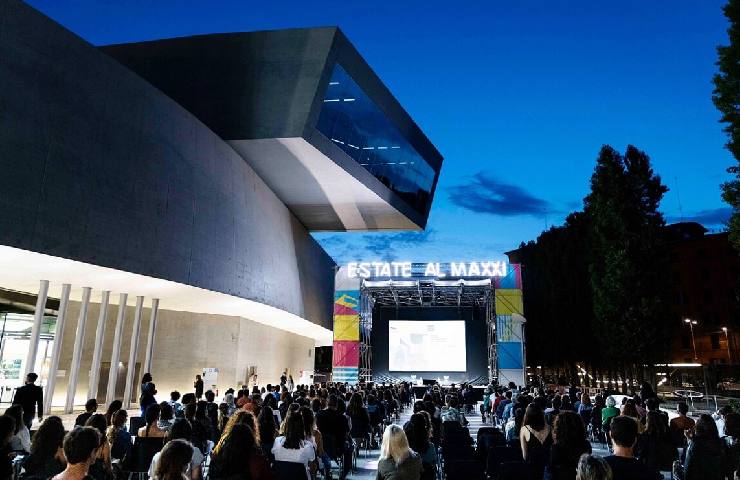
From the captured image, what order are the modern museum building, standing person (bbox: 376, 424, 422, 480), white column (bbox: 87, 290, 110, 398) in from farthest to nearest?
white column (bbox: 87, 290, 110, 398)
the modern museum building
standing person (bbox: 376, 424, 422, 480)

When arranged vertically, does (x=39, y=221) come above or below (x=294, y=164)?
below

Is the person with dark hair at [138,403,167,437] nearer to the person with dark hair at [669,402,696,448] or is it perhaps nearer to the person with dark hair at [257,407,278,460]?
the person with dark hair at [257,407,278,460]

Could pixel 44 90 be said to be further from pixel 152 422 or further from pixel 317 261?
pixel 317 261

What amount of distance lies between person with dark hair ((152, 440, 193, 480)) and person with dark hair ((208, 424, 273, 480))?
1.92ft

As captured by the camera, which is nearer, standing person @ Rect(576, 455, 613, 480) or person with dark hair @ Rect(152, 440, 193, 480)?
standing person @ Rect(576, 455, 613, 480)

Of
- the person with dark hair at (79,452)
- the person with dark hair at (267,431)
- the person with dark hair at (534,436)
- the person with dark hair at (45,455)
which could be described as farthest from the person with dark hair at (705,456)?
the person with dark hair at (45,455)

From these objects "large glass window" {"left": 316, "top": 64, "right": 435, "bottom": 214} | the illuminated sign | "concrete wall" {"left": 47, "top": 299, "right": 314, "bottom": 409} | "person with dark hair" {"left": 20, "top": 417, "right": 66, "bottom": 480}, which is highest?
"large glass window" {"left": 316, "top": 64, "right": 435, "bottom": 214}

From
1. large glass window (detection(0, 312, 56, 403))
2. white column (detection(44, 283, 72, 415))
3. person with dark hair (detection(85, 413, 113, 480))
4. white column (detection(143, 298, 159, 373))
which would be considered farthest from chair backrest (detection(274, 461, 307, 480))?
large glass window (detection(0, 312, 56, 403))

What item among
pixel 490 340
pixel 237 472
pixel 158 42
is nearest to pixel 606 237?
pixel 490 340

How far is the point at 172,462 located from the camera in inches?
122

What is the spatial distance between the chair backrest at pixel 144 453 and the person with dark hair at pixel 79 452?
2729mm

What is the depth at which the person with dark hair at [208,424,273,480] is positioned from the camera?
12.1ft

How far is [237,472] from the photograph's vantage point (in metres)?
3.69

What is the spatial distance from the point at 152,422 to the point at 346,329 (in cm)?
2217
